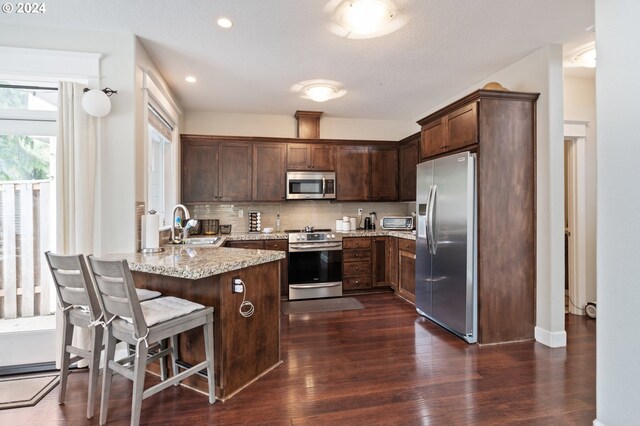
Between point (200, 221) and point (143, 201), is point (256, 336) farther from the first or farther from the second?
point (200, 221)

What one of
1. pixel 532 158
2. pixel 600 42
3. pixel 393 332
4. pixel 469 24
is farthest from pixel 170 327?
pixel 532 158

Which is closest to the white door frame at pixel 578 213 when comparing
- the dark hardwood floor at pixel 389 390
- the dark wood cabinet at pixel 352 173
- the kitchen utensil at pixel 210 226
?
the dark hardwood floor at pixel 389 390

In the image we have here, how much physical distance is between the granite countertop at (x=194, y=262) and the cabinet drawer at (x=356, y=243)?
2235 mm

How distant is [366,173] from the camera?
514 centimetres

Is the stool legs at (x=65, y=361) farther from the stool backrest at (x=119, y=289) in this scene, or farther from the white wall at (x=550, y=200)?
the white wall at (x=550, y=200)

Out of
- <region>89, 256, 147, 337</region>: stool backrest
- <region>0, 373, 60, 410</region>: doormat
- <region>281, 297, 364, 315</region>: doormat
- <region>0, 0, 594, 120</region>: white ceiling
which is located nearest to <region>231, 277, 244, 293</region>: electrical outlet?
<region>89, 256, 147, 337</region>: stool backrest

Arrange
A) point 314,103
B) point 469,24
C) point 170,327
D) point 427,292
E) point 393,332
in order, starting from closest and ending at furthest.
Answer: point 170,327, point 469,24, point 393,332, point 427,292, point 314,103

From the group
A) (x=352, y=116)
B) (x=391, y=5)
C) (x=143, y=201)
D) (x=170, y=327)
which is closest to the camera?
(x=170, y=327)

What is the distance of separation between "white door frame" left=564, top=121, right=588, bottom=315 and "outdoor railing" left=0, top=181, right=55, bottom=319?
5.46 meters

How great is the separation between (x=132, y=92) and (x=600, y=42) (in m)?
3.26

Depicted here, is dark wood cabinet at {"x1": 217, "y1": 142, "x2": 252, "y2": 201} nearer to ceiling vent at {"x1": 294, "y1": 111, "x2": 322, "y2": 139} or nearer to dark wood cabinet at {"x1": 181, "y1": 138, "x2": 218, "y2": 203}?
dark wood cabinet at {"x1": 181, "y1": 138, "x2": 218, "y2": 203}

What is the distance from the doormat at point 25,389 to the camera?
2.07m

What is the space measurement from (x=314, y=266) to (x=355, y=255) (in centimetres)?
65

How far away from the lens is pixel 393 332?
3.23 metres
